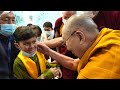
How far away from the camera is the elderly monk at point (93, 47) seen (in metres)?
1.31

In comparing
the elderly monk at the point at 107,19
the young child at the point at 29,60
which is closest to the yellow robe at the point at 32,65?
the young child at the point at 29,60

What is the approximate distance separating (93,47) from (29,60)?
0.41 metres

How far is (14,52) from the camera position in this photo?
1.60m

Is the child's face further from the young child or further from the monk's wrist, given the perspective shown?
the monk's wrist

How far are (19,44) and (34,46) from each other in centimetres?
9

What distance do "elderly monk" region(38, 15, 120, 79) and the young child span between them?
238mm

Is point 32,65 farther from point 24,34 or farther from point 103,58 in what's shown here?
point 103,58

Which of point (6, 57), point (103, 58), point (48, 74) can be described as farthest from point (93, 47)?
point (6, 57)

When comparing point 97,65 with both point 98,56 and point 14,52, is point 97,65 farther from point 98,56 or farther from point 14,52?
point 14,52

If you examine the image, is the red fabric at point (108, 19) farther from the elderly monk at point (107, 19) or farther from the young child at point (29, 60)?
the young child at point (29, 60)

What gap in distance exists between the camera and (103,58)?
1.32m

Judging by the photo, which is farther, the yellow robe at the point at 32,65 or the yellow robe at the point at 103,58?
the yellow robe at the point at 32,65

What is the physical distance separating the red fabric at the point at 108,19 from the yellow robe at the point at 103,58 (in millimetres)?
337
